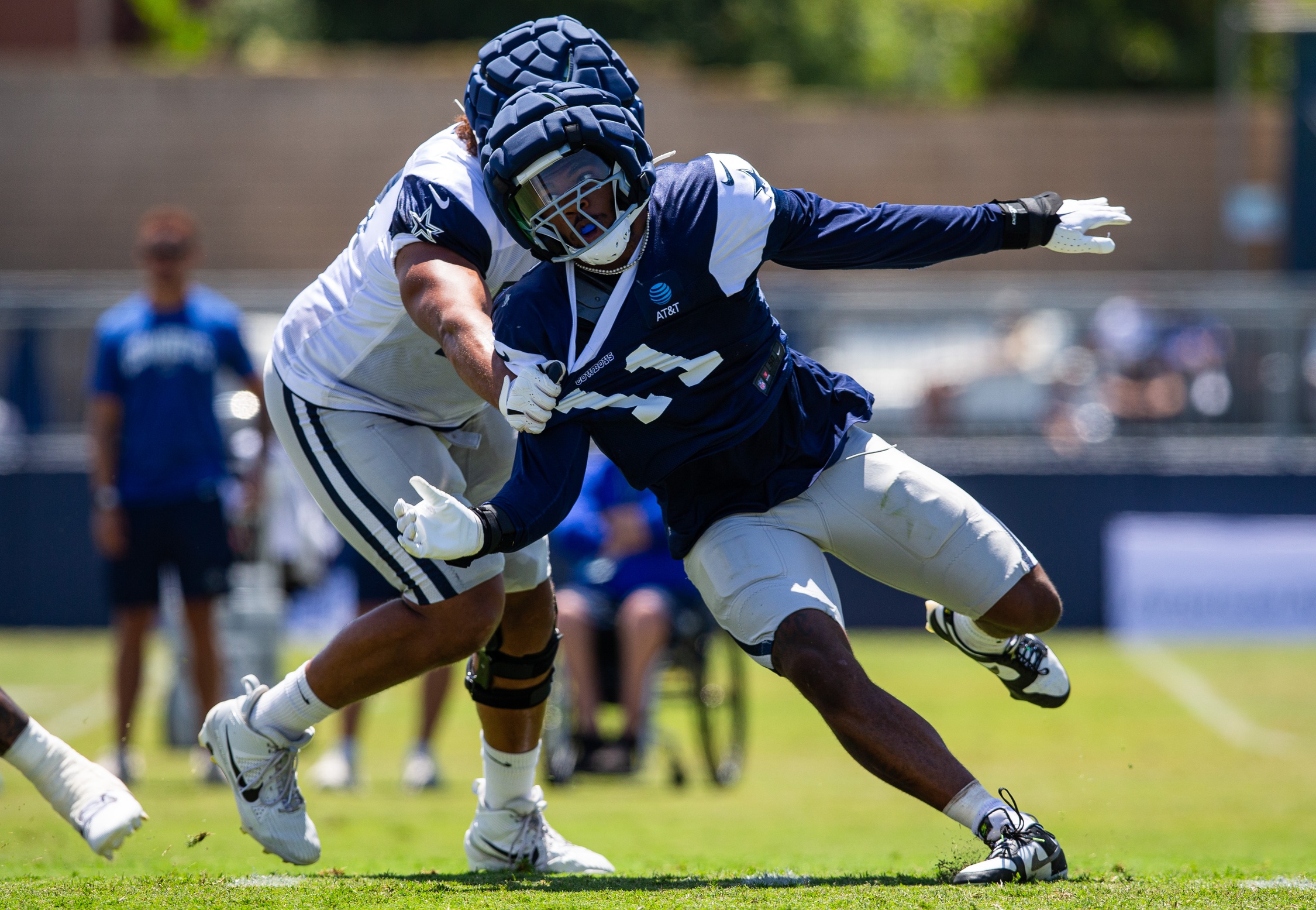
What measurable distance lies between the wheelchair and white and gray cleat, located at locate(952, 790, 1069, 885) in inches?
144

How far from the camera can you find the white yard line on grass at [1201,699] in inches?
329

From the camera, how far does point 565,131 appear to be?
142 inches

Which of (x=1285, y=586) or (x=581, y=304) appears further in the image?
(x=1285, y=586)

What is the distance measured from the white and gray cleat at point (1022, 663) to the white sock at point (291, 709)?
1.88 metres

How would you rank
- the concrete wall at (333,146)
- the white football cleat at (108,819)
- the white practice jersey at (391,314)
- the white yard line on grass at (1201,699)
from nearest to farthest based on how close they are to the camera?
1. the white practice jersey at (391,314)
2. the white football cleat at (108,819)
3. the white yard line on grass at (1201,699)
4. the concrete wall at (333,146)

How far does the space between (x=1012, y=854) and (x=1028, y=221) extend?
5.56ft

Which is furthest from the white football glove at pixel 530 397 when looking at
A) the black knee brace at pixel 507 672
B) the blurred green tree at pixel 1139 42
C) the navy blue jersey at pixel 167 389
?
the blurred green tree at pixel 1139 42

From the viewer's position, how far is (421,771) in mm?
7289

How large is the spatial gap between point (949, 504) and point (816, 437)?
0.42 metres

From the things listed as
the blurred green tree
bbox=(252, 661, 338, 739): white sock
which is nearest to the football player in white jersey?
bbox=(252, 661, 338, 739): white sock

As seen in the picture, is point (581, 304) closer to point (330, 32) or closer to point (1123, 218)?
point (1123, 218)

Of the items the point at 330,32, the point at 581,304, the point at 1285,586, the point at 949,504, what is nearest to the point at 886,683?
the point at 1285,586

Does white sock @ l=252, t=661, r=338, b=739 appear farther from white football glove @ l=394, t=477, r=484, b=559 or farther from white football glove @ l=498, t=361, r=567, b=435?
white football glove @ l=498, t=361, r=567, b=435

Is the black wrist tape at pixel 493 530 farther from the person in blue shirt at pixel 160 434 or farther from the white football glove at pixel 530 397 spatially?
the person in blue shirt at pixel 160 434
